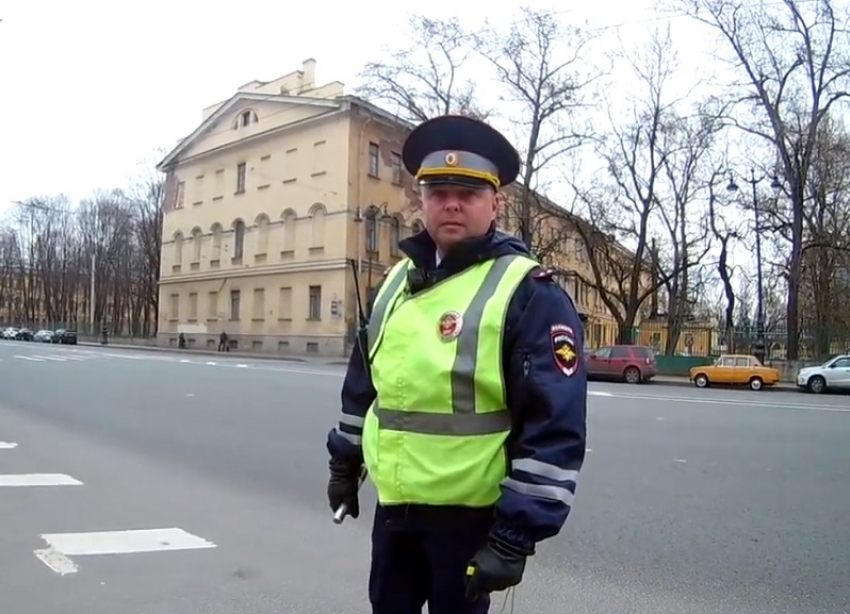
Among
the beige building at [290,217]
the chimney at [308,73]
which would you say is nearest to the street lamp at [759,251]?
the beige building at [290,217]

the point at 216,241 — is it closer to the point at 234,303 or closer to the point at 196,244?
the point at 196,244

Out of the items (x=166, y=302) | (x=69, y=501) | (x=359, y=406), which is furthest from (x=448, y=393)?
(x=166, y=302)

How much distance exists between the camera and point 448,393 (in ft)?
7.29

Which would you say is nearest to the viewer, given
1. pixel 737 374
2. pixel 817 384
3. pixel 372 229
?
pixel 817 384

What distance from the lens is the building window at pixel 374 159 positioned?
4709cm

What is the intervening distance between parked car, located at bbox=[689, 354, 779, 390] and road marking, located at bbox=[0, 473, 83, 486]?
25.9 metres

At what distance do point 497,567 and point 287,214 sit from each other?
48102 mm

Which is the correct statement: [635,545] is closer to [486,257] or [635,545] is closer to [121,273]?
[486,257]

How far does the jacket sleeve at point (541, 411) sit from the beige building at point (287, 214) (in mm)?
40323

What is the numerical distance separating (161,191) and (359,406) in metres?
75.7

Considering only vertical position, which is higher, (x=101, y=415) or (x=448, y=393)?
(x=448, y=393)

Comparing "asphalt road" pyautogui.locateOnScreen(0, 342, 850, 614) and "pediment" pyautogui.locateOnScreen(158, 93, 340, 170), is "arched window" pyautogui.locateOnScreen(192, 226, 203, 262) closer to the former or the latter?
"pediment" pyautogui.locateOnScreen(158, 93, 340, 170)

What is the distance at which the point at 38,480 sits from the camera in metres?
7.54

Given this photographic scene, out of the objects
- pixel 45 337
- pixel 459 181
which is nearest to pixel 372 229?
pixel 45 337
